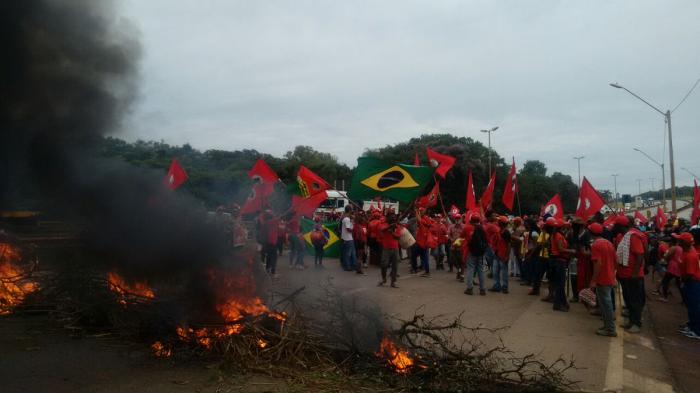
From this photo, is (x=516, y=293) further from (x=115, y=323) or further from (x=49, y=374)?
(x=49, y=374)

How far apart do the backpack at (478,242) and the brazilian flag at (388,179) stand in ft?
5.10

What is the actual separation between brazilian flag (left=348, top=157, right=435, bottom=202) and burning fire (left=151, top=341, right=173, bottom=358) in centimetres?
616

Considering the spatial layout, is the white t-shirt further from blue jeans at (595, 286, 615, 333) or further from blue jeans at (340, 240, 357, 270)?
blue jeans at (595, 286, 615, 333)

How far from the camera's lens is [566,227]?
9680 millimetres

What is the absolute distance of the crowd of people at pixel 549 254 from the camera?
7.06 meters

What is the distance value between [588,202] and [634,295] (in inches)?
161

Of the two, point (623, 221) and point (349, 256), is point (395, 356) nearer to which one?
point (623, 221)

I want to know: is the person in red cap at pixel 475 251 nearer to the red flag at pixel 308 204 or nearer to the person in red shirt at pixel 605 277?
the person in red shirt at pixel 605 277

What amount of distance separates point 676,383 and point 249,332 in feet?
14.9

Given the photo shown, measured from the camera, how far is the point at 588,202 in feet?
35.8

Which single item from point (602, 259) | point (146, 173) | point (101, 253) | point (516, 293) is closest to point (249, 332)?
point (101, 253)

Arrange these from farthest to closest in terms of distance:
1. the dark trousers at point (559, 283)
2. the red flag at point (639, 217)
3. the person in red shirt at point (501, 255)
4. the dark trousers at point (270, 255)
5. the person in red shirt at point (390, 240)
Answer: the red flag at point (639, 217) < the dark trousers at point (270, 255) < the person in red shirt at point (501, 255) < the person in red shirt at point (390, 240) < the dark trousers at point (559, 283)

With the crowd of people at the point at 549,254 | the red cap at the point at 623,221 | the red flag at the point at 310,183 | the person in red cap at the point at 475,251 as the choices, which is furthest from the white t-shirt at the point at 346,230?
the red cap at the point at 623,221

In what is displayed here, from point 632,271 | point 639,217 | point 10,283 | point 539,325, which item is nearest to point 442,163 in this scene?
point 539,325
